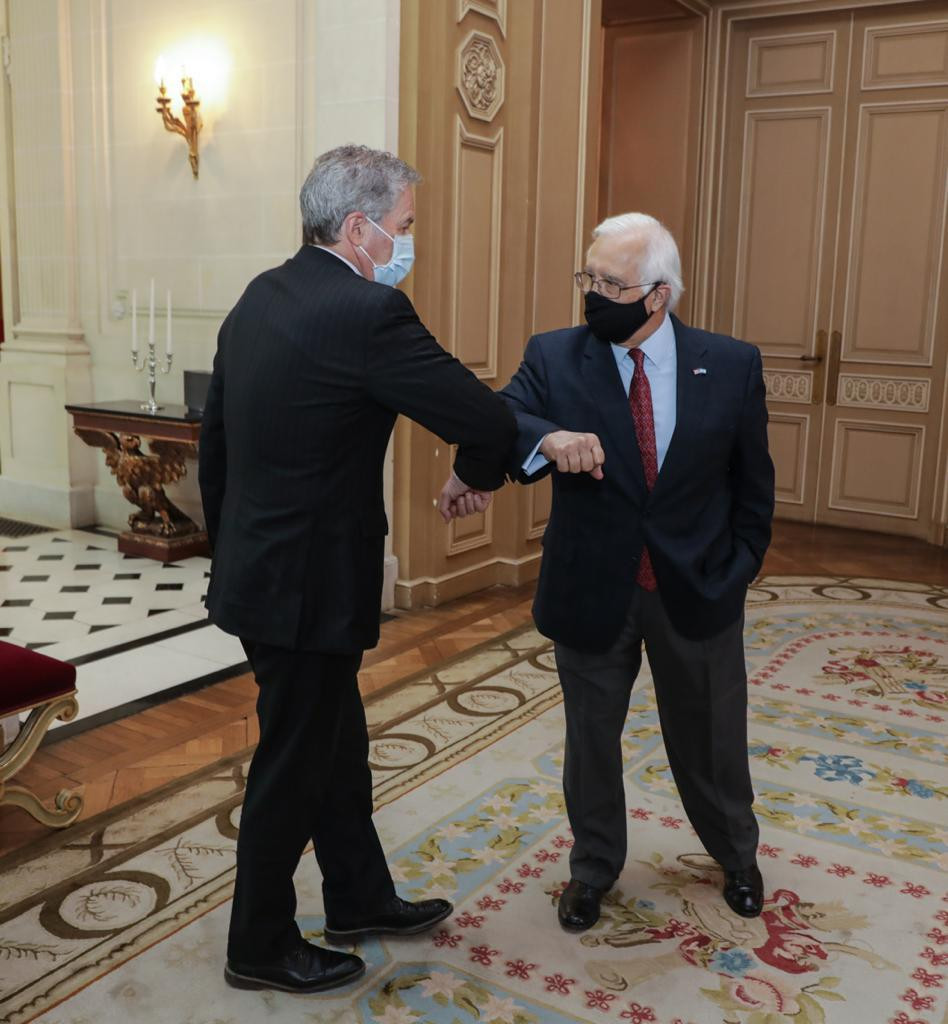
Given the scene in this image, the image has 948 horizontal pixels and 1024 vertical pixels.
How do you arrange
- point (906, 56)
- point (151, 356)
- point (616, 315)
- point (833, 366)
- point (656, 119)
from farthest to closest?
point (656, 119)
point (833, 366)
point (906, 56)
point (151, 356)
point (616, 315)

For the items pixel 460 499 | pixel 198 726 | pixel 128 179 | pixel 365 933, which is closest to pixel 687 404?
pixel 460 499

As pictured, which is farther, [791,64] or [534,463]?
[791,64]

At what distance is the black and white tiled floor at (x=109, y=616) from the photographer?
423 centimetres

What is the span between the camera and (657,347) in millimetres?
2389

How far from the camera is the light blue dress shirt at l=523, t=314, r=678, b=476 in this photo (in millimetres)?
2377

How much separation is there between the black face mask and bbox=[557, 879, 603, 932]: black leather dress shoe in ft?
4.16

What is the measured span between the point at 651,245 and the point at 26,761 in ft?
6.82

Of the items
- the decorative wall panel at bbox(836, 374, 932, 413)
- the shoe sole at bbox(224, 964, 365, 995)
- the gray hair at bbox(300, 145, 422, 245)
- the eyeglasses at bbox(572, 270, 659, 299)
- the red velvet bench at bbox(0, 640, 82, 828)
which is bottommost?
the shoe sole at bbox(224, 964, 365, 995)

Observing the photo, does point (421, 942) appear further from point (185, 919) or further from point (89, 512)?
point (89, 512)

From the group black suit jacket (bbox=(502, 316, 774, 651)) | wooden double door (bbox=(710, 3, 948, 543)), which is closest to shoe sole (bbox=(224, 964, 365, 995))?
black suit jacket (bbox=(502, 316, 774, 651))

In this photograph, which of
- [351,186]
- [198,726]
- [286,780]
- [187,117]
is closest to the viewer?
[351,186]

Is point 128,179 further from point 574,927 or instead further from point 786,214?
point 574,927

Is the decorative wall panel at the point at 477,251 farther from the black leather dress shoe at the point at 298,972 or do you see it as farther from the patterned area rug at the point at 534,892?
the black leather dress shoe at the point at 298,972

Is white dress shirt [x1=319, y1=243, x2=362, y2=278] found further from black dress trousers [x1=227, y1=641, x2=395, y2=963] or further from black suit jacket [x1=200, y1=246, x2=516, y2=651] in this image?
black dress trousers [x1=227, y1=641, x2=395, y2=963]
